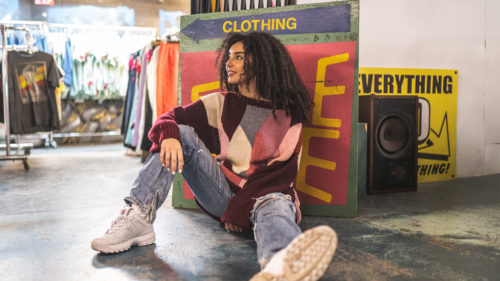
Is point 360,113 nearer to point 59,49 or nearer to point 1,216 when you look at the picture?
point 1,216

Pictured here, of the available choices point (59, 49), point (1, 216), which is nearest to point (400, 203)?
point (1, 216)

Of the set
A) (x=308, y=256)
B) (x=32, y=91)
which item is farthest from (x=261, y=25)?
(x=32, y=91)

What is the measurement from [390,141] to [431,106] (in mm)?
669

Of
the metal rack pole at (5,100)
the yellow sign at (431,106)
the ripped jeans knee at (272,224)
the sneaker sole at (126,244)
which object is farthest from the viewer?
the metal rack pole at (5,100)

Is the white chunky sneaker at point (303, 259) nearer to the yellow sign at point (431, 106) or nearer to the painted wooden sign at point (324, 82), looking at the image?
the painted wooden sign at point (324, 82)

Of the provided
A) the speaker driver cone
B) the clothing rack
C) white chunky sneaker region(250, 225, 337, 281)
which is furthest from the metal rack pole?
white chunky sneaker region(250, 225, 337, 281)

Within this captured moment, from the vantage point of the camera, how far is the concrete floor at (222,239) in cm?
150

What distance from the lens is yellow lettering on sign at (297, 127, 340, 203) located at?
2.29 m

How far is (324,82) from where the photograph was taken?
2271 millimetres

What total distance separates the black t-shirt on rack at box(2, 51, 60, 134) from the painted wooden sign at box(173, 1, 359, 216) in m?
3.56

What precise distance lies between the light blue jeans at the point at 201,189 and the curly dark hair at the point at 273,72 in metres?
0.40

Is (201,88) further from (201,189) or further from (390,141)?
(390,141)

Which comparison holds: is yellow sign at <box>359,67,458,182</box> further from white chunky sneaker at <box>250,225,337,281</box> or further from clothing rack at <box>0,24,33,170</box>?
clothing rack at <box>0,24,33,170</box>

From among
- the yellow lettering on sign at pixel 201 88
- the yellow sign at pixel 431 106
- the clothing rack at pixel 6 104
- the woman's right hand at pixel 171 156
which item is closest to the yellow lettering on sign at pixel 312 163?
the yellow lettering on sign at pixel 201 88
